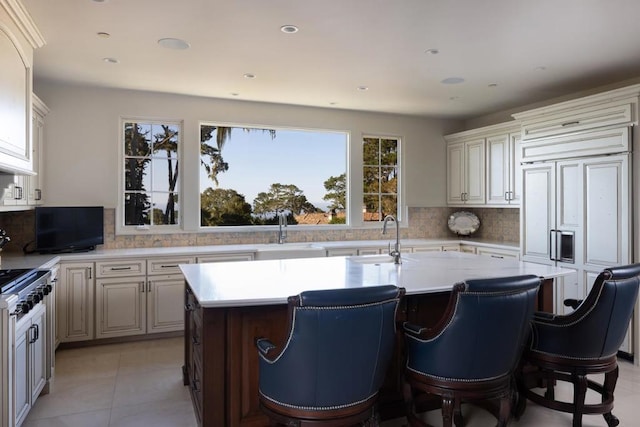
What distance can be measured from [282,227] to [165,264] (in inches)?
60.6

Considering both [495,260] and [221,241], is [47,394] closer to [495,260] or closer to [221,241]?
[221,241]

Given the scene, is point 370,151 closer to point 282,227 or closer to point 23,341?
point 282,227

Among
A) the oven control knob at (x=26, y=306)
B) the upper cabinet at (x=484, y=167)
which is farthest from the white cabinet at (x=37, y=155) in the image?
the upper cabinet at (x=484, y=167)

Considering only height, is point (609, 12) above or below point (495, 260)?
above

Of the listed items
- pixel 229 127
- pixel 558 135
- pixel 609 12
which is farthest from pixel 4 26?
pixel 558 135

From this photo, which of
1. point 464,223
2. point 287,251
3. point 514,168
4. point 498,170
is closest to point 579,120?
point 514,168

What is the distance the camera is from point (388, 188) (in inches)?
241

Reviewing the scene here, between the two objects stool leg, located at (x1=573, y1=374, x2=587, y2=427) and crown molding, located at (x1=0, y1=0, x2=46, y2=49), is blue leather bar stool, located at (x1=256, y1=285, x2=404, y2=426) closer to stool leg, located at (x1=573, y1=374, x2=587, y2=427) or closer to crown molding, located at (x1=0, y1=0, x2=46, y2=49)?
stool leg, located at (x1=573, y1=374, x2=587, y2=427)

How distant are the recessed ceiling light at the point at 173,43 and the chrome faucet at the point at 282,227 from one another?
99.1 inches

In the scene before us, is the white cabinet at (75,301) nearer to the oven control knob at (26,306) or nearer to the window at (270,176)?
the window at (270,176)

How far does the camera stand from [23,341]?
2482 mm

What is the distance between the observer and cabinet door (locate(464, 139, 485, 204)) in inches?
221

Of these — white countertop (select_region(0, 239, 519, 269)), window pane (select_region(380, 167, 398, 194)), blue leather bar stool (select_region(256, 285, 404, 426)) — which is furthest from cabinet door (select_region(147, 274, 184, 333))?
window pane (select_region(380, 167, 398, 194))

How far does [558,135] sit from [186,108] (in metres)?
4.01
